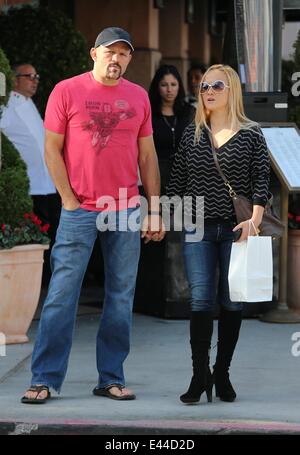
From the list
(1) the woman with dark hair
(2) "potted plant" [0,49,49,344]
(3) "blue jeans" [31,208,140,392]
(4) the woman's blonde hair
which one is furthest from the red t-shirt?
(1) the woman with dark hair

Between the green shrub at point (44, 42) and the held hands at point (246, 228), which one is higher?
the green shrub at point (44, 42)

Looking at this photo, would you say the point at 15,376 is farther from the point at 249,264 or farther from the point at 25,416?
the point at 249,264

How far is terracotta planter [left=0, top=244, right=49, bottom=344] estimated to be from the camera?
785 centimetres

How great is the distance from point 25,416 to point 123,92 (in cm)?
171

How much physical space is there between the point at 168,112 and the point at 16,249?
2076 millimetres

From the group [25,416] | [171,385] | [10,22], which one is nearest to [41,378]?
[25,416]

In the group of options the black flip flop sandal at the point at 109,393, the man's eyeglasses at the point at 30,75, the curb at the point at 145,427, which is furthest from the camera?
the man's eyeglasses at the point at 30,75

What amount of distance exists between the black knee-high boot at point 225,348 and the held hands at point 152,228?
1.67 feet

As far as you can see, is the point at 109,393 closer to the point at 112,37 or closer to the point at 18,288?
the point at 18,288

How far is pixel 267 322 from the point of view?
8.90 meters

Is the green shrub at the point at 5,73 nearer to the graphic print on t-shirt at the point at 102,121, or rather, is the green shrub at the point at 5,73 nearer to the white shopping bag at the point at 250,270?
the graphic print on t-shirt at the point at 102,121

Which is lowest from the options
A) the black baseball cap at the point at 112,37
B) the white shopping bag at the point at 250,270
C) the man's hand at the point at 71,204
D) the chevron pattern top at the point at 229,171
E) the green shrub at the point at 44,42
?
the white shopping bag at the point at 250,270

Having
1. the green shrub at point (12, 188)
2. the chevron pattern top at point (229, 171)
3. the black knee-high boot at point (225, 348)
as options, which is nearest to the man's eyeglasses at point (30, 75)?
the green shrub at point (12, 188)

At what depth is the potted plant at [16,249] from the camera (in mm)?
7855
